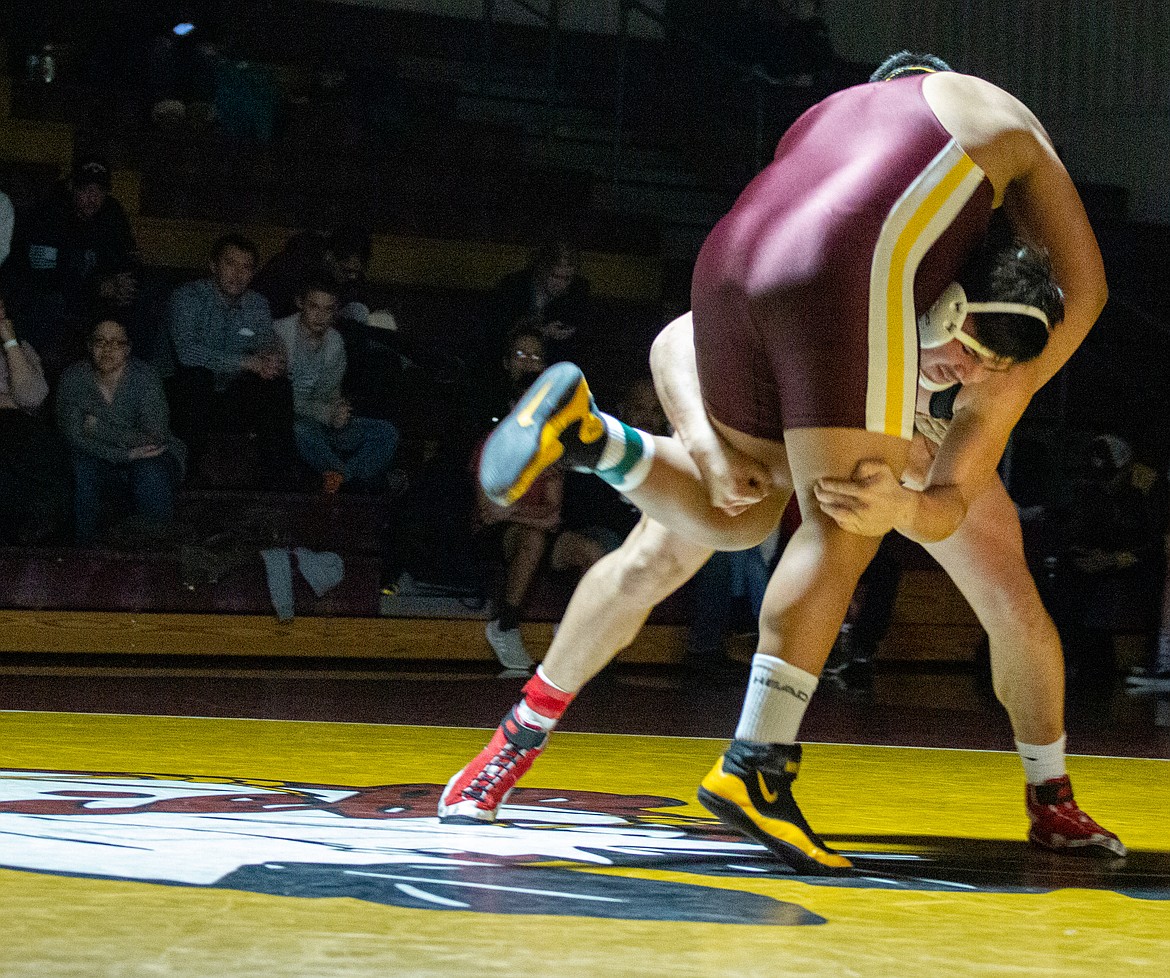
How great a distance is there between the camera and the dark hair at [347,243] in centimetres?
704

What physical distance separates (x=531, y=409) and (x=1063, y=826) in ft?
3.62

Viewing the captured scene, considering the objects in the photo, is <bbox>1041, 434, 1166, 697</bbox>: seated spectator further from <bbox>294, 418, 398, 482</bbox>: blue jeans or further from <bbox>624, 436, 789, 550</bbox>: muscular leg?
<bbox>624, 436, 789, 550</bbox>: muscular leg

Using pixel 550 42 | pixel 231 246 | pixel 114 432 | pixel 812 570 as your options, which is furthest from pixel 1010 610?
pixel 550 42

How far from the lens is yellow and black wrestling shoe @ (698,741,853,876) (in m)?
2.27

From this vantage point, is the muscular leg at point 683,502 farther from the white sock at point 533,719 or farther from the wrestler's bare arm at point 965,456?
the white sock at point 533,719

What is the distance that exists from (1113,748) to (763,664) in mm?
2506

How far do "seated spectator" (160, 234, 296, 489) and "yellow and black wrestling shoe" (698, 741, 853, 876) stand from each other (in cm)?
462

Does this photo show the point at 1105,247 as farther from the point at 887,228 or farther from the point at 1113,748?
the point at 887,228

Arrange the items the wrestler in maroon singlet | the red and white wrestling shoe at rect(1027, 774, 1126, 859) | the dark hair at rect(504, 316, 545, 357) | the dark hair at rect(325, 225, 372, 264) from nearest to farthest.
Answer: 1. the wrestler in maroon singlet
2. the red and white wrestling shoe at rect(1027, 774, 1126, 859)
3. the dark hair at rect(504, 316, 545, 357)
4. the dark hair at rect(325, 225, 372, 264)

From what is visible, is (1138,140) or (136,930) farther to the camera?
(1138,140)

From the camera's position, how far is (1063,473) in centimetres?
760

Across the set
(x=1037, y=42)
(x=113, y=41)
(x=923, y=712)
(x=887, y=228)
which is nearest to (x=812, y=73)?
(x=1037, y=42)

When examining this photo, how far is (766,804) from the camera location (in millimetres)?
2275

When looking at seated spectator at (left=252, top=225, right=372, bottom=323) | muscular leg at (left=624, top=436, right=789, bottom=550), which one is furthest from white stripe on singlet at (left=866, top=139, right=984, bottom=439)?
seated spectator at (left=252, top=225, right=372, bottom=323)
